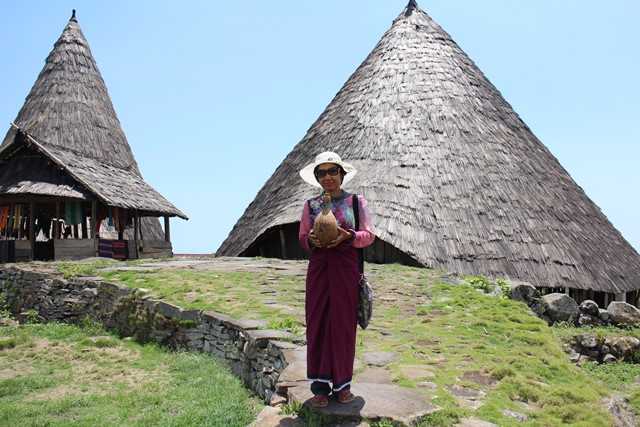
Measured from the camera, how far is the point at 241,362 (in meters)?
5.27

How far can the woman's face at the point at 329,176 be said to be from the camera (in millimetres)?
3820

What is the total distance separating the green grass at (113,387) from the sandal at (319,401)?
35.4 inches

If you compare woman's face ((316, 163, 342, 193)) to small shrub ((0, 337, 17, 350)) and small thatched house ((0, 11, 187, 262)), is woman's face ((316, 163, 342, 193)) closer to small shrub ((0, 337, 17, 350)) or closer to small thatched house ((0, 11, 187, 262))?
small shrub ((0, 337, 17, 350))

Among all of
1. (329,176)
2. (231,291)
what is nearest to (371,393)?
(329,176)

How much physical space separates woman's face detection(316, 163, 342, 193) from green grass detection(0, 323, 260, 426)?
72.9 inches

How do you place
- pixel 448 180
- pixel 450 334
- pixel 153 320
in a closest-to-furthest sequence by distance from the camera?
1. pixel 450 334
2. pixel 153 320
3. pixel 448 180

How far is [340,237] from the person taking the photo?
3.57 meters

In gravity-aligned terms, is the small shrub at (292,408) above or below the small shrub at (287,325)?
below

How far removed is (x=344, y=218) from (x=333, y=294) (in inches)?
20.6

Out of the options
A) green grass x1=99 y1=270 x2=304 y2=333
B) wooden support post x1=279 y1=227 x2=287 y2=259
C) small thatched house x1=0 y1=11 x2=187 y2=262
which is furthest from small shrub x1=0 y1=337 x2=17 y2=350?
small thatched house x1=0 y1=11 x2=187 y2=262

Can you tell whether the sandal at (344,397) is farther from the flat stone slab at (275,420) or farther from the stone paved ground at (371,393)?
the flat stone slab at (275,420)

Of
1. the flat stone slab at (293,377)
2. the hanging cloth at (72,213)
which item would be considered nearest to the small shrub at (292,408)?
the flat stone slab at (293,377)

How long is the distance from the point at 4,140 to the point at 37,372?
1893 centimetres

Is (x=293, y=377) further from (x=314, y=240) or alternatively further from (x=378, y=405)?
(x=314, y=240)
